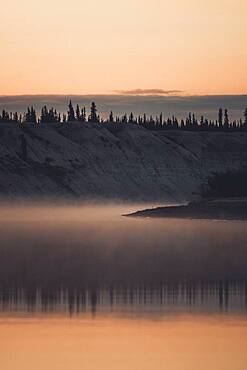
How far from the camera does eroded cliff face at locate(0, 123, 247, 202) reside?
549ft

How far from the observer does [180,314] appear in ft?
114

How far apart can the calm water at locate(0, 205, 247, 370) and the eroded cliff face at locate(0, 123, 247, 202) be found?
326 ft

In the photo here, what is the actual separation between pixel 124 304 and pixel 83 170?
474 ft

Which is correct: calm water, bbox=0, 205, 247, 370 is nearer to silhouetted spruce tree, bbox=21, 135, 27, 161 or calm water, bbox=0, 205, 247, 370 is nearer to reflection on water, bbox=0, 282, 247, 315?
reflection on water, bbox=0, 282, 247, 315

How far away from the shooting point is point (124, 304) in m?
37.2

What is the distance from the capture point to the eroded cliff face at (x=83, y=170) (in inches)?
6592

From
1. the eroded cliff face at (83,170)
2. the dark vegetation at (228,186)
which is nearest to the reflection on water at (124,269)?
the dark vegetation at (228,186)

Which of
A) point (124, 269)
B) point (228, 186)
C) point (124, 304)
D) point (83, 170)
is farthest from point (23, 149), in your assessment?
point (124, 304)

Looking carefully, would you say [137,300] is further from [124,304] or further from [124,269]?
[124,269]

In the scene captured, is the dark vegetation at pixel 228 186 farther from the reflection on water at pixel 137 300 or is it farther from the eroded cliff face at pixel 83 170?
the reflection on water at pixel 137 300

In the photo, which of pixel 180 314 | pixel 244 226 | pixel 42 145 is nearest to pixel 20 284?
pixel 180 314

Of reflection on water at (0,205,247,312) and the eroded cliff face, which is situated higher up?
the eroded cliff face

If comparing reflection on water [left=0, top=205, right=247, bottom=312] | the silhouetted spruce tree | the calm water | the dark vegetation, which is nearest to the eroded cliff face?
the silhouetted spruce tree

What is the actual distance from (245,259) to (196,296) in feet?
48.1
